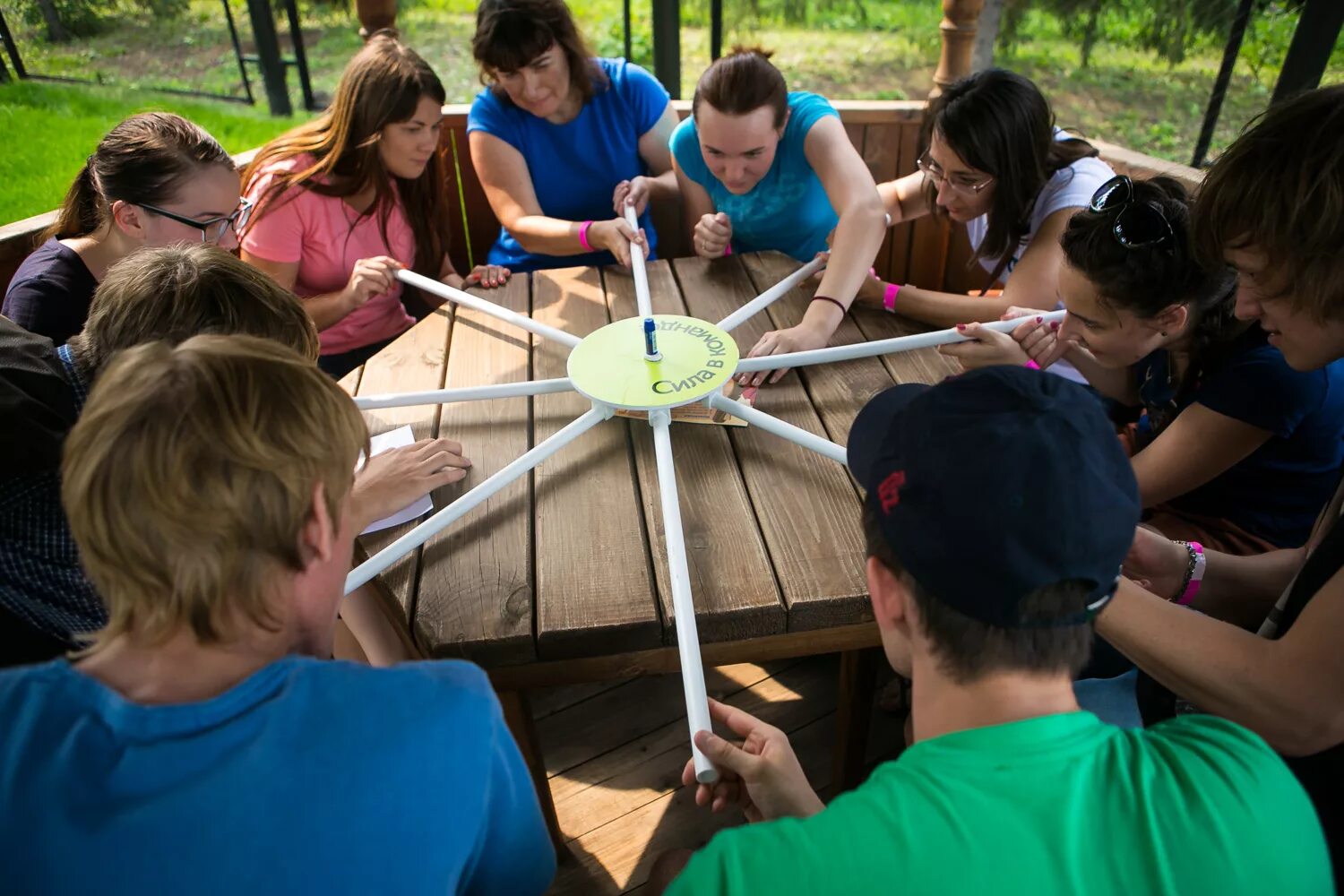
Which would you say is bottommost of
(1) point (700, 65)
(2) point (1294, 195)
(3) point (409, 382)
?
(1) point (700, 65)

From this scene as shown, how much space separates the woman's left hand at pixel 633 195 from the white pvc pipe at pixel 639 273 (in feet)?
0.14

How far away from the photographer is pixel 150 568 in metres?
0.78

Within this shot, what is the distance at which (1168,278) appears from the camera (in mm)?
1569

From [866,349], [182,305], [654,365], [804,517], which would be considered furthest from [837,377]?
[182,305]

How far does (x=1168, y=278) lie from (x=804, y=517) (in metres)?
0.84

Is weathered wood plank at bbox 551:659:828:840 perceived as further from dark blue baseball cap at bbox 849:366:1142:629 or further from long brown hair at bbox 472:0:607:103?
long brown hair at bbox 472:0:607:103

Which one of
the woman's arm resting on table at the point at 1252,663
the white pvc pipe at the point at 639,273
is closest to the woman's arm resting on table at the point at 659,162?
the white pvc pipe at the point at 639,273

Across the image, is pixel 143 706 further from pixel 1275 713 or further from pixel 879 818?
pixel 1275 713

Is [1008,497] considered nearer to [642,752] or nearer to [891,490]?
[891,490]

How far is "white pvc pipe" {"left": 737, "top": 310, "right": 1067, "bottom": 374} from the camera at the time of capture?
184cm

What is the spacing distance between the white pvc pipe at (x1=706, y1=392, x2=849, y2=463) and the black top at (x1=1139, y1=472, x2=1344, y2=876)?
691 mm

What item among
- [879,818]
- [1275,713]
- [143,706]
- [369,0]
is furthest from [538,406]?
[369,0]

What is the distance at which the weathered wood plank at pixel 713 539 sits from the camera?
1304mm

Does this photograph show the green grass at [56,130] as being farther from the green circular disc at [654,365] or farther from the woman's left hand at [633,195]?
the green circular disc at [654,365]
